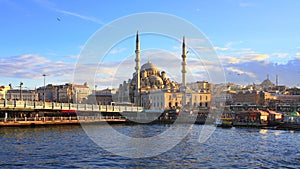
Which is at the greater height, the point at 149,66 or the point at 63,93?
the point at 149,66

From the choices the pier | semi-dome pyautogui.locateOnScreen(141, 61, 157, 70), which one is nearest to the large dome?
semi-dome pyautogui.locateOnScreen(141, 61, 157, 70)

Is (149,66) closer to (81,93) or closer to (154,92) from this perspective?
(154,92)

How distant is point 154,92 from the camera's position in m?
130

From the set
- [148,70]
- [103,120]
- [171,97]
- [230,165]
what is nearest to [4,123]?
[103,120]

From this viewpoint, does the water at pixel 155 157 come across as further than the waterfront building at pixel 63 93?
No

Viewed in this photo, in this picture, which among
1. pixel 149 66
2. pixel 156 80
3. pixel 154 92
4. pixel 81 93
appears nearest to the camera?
pixel 154 92

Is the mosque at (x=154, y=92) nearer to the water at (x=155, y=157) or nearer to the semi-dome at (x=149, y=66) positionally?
the semi-dome at (x=149, y=66)

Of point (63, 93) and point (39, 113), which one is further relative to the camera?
point (63, 93)

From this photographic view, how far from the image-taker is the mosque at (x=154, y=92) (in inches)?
4941

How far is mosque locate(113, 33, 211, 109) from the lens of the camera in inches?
4941

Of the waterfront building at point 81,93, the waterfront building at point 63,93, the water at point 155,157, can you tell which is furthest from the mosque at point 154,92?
the water at point 155,157

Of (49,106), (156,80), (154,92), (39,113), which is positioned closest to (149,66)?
(156,80)

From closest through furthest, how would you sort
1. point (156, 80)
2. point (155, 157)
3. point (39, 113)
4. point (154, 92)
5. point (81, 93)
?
point (155, 157), point (39, 113), point (154, 92), point (156, 80), point (81, 93)

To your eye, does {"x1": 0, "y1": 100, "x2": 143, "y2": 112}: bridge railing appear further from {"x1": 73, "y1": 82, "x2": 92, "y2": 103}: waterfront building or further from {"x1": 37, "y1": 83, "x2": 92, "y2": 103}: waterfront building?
{"x1": 37, "y1": 83, "x2": 92, "y2": 103}: waterfront building
